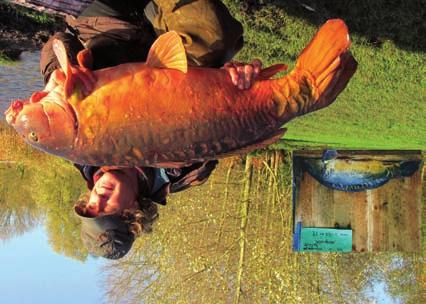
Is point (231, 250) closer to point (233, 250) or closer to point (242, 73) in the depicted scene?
point (233, 250)

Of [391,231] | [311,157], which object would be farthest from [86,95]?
[391,231]

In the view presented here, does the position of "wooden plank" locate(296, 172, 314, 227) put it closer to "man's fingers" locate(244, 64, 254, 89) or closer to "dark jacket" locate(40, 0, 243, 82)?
"dark jacket" locate(40, 0, 243, 82)

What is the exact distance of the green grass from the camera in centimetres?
560

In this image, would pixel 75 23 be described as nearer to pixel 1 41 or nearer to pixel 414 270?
pixel 1 41

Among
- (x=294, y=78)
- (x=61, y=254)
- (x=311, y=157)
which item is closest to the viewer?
(x=294, y=78)

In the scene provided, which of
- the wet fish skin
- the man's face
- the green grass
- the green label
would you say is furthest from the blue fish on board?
the man's face

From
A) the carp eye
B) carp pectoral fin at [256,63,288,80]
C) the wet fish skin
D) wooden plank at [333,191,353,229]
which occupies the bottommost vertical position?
wooden plank at [333,191,353,229]

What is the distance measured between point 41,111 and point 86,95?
124 millimetres

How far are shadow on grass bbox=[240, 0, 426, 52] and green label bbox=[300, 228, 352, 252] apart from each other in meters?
2.28

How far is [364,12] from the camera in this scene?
5.64 metres

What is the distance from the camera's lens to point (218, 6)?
1.91 meters

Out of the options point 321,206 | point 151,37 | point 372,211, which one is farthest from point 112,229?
point 372,211

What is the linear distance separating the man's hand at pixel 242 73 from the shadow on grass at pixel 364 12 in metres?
3.85

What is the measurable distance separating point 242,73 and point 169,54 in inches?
9.2
